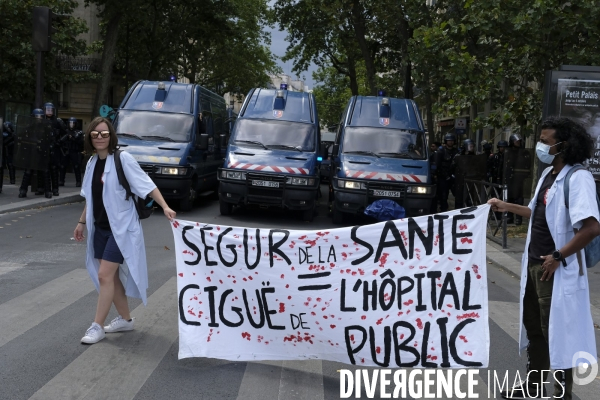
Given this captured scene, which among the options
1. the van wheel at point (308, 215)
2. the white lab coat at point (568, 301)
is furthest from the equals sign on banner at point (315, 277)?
the van wheel at point (308, 215)

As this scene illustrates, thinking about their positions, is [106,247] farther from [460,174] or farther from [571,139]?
[460,174]

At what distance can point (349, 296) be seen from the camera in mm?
5418

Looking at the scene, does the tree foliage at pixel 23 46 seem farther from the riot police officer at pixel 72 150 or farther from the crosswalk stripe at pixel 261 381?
the crosswalk stripe at pixel 261 381

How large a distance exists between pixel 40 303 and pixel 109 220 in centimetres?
193

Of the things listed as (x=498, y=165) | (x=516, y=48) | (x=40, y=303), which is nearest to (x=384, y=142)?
(x=516, y=48)

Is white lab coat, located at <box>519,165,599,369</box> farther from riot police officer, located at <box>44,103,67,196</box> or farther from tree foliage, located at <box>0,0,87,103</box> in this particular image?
tree foliage, located at <box>0,0,87,103</box>

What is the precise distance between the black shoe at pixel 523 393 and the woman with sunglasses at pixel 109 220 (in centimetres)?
276

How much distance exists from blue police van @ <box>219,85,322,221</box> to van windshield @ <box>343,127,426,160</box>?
2.63 ft

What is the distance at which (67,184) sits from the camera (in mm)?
23734

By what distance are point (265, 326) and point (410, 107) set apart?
42.4 ft

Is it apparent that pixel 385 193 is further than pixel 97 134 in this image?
Yes

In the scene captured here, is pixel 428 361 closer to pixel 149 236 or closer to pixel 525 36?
pixel 149 236

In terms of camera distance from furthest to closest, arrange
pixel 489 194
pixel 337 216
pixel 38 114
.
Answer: pixel 38 114 < pixel 337 216 < pixel 489 194

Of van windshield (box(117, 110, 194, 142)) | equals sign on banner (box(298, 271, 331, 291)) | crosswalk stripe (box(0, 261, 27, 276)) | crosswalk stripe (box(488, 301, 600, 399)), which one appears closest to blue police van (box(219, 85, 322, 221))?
van windshield (box(117, 110, 194, 142))
